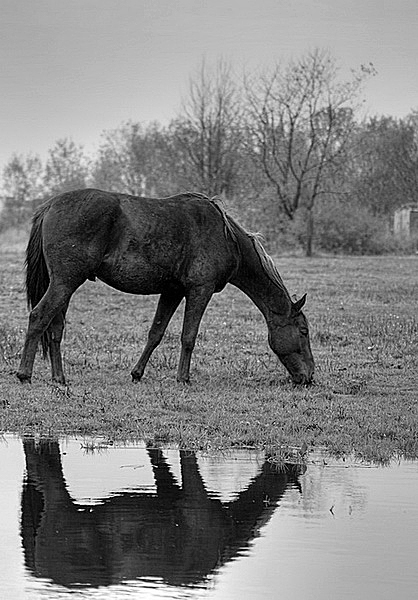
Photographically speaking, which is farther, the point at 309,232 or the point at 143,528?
the point at 309,232

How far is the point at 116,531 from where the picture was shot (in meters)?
6.03

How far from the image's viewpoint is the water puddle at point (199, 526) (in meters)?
5.12

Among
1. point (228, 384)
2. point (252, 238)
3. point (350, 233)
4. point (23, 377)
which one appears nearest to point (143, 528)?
point (23, 377)

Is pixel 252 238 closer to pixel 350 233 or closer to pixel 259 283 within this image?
pixel 259 283

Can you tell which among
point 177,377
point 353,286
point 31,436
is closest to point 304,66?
point 353,286

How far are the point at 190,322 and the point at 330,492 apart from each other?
17.9ft

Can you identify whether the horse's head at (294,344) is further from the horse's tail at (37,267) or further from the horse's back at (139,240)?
the horse's tail at (37,267)

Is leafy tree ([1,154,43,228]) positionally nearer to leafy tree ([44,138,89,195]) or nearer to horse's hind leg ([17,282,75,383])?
leafy tree ([44,138,89,195])

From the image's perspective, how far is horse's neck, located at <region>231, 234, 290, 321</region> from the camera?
12.3 metres

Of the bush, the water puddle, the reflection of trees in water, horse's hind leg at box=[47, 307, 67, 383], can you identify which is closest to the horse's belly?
horse's hind leg at box=[47, 307, 67, 383]

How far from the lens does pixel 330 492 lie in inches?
277

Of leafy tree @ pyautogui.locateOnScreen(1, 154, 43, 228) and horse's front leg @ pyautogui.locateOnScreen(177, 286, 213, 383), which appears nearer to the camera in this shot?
horse's front leg @ pyautogui.locateOnScreen(177, 286, 213, 383)

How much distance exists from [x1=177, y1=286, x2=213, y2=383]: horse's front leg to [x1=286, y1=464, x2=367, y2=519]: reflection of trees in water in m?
4.26

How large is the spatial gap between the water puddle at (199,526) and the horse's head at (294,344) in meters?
3.71
